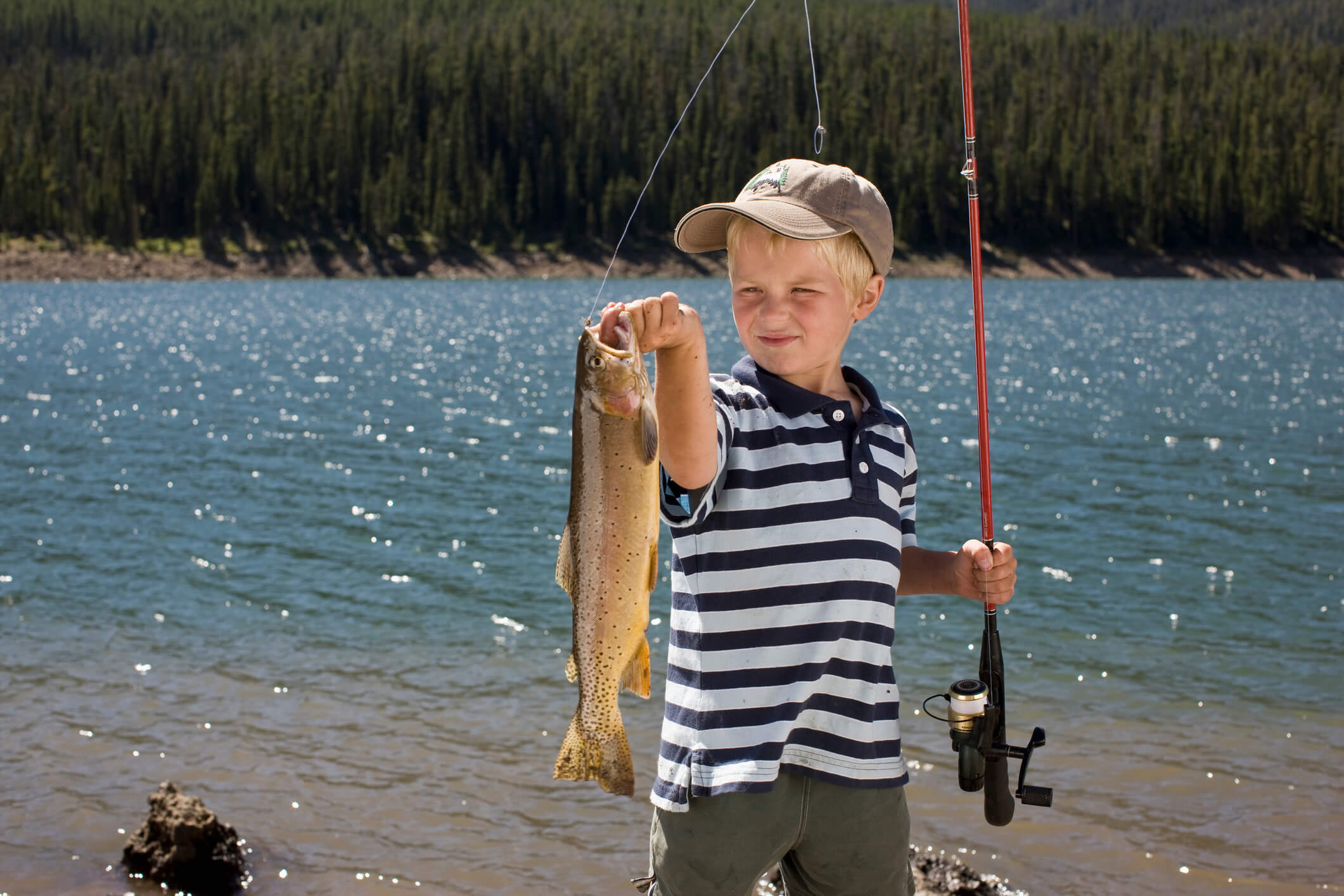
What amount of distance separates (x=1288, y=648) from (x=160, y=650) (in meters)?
9.54

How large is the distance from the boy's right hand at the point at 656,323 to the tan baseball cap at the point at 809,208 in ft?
1.23

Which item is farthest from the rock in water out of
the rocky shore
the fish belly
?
the fish belly

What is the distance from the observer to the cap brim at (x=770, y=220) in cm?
300

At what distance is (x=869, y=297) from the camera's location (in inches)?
A: 134

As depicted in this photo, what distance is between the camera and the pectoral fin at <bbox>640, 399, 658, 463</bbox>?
2.75 m

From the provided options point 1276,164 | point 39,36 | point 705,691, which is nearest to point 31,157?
point 39,36

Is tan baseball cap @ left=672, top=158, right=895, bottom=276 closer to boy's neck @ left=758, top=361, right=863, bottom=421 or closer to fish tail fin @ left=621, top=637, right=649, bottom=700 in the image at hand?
boy's neck @ left=758, top=361, right=863, bottom=421

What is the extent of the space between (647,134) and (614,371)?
127002 millimetres

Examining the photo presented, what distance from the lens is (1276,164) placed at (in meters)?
114

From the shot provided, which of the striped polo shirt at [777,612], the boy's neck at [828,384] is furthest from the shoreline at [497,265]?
the striped polo shirt at [777,612]

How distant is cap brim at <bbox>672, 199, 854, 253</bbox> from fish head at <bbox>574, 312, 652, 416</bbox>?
444mm

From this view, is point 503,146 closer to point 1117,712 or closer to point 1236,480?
point 1236,480

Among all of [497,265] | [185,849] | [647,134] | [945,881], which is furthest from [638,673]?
[647,134]

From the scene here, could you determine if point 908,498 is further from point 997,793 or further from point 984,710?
point 997,793
